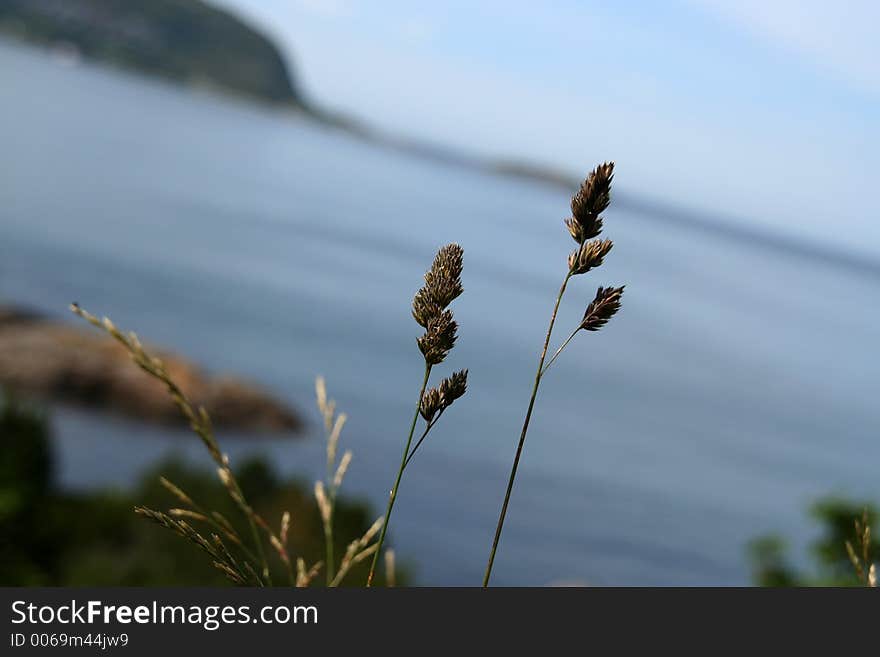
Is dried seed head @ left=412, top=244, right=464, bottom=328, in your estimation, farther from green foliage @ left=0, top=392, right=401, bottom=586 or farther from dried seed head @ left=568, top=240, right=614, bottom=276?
green foliage @ left=0, top=392, right=401, bottom=586

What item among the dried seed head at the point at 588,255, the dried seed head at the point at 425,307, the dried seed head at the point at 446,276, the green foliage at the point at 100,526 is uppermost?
the green foliage at the point at 100,526

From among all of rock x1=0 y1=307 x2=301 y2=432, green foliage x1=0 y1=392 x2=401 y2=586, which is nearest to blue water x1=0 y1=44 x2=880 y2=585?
rock x1=0 y1=307 x2=301 y2=432

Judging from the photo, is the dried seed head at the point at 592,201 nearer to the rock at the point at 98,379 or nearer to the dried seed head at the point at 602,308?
the dried seed head at the point at 602,308

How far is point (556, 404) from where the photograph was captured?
48.4 m

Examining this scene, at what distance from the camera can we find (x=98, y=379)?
97.8 feet

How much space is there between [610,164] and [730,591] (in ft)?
2.18

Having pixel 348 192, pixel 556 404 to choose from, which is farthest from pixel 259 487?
pixel 348 192

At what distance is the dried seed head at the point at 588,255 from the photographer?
4.26ft

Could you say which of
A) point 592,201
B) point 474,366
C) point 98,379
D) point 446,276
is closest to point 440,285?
point 446,276

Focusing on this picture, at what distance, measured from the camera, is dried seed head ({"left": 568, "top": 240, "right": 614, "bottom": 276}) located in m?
1.30

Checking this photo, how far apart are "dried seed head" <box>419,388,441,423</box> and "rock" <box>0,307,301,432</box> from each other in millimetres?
28386

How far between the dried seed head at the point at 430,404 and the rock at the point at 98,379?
28.4m

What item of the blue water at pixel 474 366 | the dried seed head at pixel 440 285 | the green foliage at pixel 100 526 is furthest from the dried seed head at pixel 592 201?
the blue water at pixel 474 366

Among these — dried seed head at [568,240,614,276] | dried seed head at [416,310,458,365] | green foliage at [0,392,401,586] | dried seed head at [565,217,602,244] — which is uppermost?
green foliage at [0,392,401,586]
